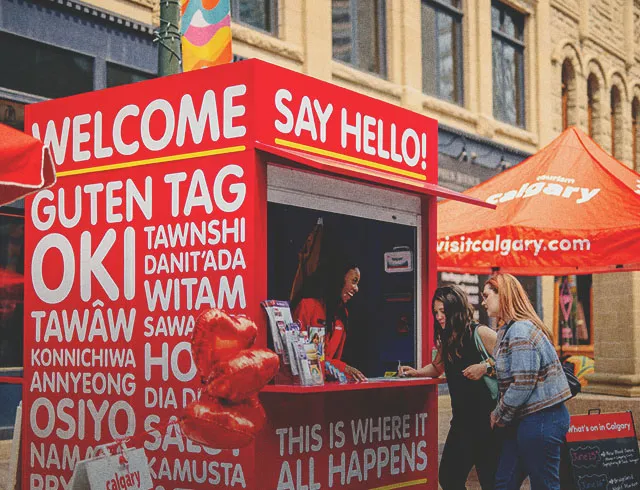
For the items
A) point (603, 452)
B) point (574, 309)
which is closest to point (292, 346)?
point (603, 452)

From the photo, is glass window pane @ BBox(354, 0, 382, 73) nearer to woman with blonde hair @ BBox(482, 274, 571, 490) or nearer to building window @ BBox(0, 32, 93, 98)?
building window @ BBox(0, 32, 93, 98)

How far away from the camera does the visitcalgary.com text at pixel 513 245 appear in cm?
941

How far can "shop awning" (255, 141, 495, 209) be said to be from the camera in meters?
6.11

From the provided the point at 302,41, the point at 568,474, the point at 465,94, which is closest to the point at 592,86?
the point at 465,94

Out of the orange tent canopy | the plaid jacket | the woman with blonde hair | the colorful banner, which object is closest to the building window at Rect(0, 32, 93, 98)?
the colorful banner

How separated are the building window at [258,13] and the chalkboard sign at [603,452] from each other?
926 cm

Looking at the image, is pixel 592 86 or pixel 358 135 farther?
pixel 592 86

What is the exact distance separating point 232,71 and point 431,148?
2102mm

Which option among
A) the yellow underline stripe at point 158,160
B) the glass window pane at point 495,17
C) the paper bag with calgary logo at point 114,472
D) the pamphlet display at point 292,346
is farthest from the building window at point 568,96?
the paper bag with calgary logo at point 114,472

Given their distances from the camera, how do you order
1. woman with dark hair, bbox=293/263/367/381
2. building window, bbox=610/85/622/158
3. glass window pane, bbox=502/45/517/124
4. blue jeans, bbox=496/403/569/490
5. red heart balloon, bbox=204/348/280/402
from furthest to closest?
building window, bbox=610/85/622/158, glass window pane, bbox=502/45/517/124, woman with dark hair, bbox=293/263/367/381, blue jeans, bbox=496/403/569/490, red heart balloon, bbox=204/348/280/402

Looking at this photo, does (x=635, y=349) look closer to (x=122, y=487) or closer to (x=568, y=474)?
(x=568, y=474)

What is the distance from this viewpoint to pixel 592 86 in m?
26.5

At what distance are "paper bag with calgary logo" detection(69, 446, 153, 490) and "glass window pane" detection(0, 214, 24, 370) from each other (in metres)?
6.79

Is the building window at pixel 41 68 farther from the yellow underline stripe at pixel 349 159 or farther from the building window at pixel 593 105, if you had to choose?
the building window at pixel 593 105
